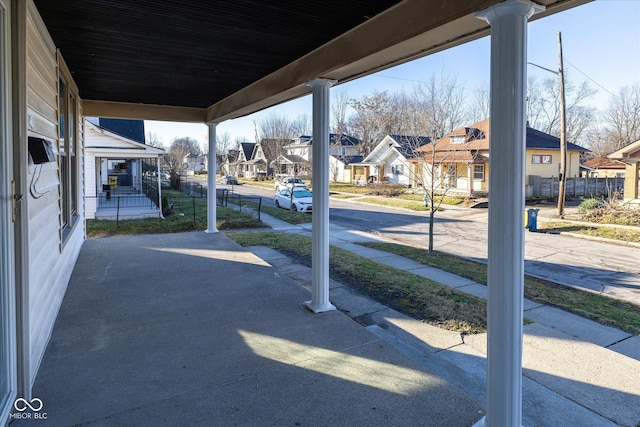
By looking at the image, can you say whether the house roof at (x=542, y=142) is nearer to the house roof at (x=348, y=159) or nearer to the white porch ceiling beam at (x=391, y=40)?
the house roof at (x=348, y=159)

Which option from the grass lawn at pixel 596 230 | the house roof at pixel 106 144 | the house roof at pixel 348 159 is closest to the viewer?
the grass lawn at pixel 596 230

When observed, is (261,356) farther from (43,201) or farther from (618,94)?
(618,94)

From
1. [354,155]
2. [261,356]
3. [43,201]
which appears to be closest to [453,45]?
[261,356]

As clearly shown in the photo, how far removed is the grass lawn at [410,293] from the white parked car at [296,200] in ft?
30.8

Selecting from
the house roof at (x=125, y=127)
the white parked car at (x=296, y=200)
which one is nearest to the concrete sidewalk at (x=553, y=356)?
the white parked car at (x=296, y=200)

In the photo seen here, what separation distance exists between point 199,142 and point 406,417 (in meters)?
84.6

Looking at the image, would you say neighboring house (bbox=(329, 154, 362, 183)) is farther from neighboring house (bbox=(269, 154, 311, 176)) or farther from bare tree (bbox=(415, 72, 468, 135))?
bare tree (bbox=(415, 72, 468, 135))

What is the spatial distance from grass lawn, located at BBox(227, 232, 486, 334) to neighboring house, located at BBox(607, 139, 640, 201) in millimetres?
16051

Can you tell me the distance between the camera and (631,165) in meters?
18.0

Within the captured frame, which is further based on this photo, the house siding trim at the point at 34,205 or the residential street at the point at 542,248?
the residential street at the point at 542,248

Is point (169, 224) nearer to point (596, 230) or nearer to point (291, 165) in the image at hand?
point (596, 230)

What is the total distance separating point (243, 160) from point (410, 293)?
54.2 m

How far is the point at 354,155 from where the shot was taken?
41.0m

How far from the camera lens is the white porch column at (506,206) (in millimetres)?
2188
